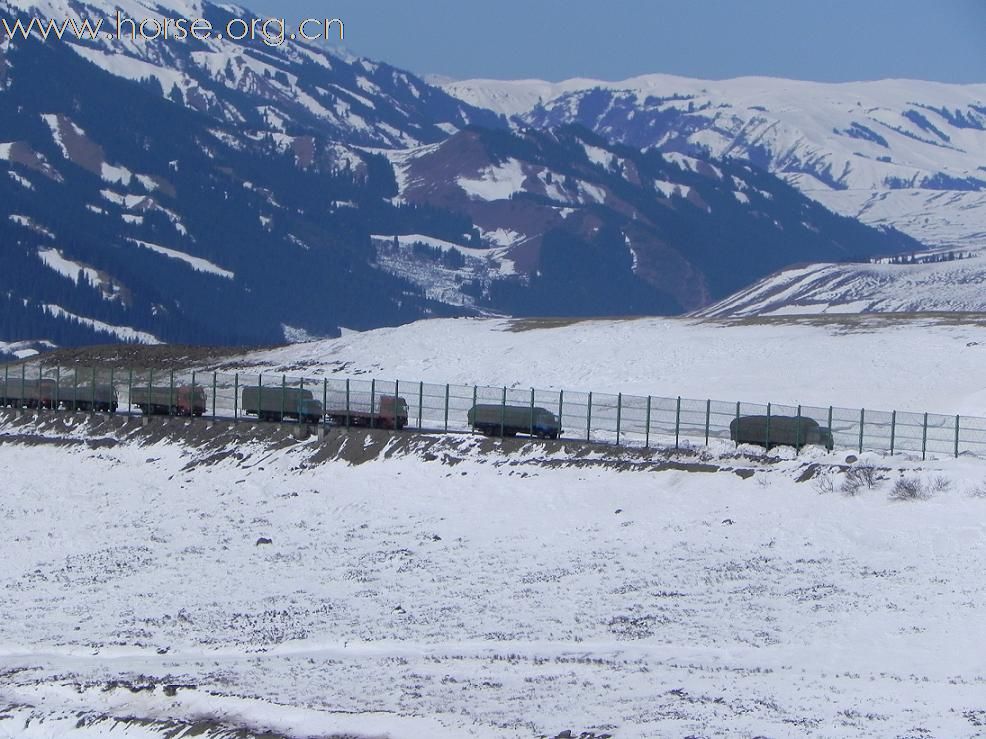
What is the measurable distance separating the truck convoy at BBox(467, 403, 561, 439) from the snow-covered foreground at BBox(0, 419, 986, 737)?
204cm

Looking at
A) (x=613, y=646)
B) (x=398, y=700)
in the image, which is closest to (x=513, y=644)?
(x=613, y=646)

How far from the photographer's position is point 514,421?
5847 centimetres

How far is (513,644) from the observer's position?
32.1m

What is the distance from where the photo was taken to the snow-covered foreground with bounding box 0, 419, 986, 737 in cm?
2677

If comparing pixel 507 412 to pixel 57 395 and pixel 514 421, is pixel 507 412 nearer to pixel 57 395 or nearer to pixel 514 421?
pixel 514 421

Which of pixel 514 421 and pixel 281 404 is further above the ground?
pixel 514 421

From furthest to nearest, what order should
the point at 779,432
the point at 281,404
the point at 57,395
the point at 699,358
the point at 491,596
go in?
the point at 699,358, the point at 57,395, the point at 281,404, the point at 779,432, the point at 491,596

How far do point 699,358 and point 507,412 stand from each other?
103ft

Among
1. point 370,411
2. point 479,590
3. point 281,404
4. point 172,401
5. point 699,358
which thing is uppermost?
point 699,358

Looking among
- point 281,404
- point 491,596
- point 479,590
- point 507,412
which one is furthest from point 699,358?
point 491,596

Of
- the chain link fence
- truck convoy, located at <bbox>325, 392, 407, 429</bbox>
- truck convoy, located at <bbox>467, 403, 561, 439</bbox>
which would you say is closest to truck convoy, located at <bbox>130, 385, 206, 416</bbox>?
the chain link fence

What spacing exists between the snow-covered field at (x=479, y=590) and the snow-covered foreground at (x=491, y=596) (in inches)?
3.9

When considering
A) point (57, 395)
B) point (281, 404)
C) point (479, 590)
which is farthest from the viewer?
point (57, 395)

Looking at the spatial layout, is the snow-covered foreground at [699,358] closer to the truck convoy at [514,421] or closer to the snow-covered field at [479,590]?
the truck convoy at [514,421]
